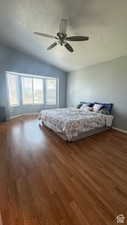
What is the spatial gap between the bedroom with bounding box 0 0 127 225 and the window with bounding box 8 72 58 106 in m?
0.05

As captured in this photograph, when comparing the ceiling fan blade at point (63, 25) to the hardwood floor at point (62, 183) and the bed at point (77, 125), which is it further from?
the hardwood floor at point (62, 183)

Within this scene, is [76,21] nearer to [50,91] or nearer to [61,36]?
[61,36]

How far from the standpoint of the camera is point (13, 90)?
5281mm

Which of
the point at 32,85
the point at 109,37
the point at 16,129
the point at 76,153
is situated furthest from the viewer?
the point at 32,85

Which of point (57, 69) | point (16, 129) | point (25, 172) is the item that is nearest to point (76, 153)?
point (25, 172)

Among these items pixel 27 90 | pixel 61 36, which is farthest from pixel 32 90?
pixel 61 36

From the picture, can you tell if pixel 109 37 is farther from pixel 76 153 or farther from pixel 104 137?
pixel 76 153

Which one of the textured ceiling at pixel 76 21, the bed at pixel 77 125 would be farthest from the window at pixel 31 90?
the bed at pixel 77 125

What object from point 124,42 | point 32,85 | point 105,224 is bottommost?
point 105,224

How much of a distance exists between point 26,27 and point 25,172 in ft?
12.2

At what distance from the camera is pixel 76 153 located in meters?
2.45

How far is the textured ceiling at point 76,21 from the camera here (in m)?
2.12

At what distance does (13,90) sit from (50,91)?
2145 mm

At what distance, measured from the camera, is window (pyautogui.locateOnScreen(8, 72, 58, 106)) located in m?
5.28
